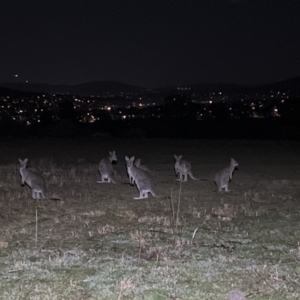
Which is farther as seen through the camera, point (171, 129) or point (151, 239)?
point (171, 129)

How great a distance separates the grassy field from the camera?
5.72m

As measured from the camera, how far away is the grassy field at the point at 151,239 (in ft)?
18.8

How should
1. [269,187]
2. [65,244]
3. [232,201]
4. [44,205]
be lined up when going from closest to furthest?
[65,244] → [44,205] → [232,201] → [269,187]

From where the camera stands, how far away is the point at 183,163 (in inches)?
575

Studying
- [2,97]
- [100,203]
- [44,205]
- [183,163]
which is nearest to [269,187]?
[183,163]

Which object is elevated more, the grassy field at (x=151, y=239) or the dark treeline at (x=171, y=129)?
the dark treeline at (x=171, y=129)

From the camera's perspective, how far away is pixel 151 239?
25.9 ft

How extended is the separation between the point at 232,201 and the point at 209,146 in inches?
638

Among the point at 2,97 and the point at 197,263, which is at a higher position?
the point at 2,97

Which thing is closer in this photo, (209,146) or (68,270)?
(68,270)

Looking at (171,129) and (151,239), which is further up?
(171,129)

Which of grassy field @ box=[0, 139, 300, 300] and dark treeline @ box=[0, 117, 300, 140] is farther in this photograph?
dark treeline @ box=[0, 117, 300, 140]

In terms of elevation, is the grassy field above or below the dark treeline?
below

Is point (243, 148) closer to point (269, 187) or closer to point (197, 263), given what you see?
point (269, 187)
